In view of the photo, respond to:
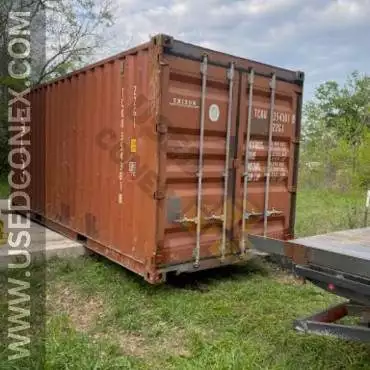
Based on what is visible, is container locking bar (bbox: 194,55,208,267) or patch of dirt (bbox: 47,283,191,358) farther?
container locking bar (bbox: 194,55,208,267)

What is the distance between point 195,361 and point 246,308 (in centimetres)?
122

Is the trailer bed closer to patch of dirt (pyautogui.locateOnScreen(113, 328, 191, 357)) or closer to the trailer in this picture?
the trailer

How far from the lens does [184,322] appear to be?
161 inches

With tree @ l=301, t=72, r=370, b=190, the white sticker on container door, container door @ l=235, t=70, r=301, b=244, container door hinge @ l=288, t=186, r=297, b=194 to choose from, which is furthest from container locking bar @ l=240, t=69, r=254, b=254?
tree @ l=301, t=72, r=370, b=190

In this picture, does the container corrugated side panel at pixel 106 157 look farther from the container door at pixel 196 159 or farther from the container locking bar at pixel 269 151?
the container locking bar at pixel 269 151

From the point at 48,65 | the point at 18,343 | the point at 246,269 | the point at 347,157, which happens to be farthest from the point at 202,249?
the point at 48,65

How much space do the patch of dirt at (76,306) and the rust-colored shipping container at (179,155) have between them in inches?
23.4

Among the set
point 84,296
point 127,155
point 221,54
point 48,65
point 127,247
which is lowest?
point 84,296

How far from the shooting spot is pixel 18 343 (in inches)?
138

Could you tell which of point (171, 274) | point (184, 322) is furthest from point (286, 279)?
point (184, 322)

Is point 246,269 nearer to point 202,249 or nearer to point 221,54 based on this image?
point 202,249

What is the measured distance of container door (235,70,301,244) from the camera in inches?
205

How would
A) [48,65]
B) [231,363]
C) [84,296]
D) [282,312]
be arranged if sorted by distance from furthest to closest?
1. [48,65]
2. [84,296]
3. [282,312]
4. [231,363]

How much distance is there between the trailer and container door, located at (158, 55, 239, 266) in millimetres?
1828
